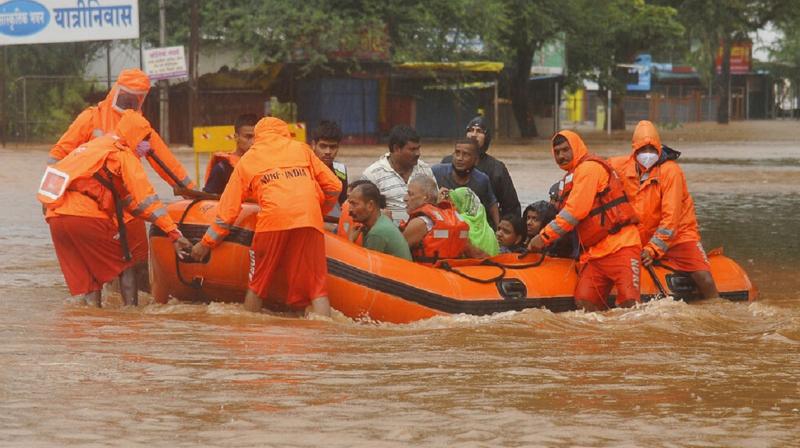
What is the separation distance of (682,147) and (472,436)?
1391 inches

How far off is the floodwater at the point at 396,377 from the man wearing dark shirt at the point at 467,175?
1.43 meters

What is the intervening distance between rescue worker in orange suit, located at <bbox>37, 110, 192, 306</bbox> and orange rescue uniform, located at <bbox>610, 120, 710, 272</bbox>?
10.2ft

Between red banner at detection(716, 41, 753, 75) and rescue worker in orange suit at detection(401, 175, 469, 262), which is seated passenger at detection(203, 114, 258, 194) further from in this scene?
red banner at detection(716, 41, 753, 75)

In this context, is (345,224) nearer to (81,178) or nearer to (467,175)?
(467,175)

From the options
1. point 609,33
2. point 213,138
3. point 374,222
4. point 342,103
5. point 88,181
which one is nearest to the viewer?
point 88,181

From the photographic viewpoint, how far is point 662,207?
10.1 metres

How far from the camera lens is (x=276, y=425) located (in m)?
6.24

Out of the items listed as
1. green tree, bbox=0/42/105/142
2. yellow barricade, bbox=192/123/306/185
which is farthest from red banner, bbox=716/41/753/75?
yellow barricade, bbox=192/123/306/185

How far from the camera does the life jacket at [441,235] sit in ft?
32.4

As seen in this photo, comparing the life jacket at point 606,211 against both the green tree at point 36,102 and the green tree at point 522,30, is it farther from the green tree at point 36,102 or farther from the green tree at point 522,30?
the green tree at point 36,102

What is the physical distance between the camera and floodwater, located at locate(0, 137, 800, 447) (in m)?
6.19

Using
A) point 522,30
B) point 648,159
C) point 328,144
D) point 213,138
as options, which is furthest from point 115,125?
point 522,30

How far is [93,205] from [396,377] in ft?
9.86

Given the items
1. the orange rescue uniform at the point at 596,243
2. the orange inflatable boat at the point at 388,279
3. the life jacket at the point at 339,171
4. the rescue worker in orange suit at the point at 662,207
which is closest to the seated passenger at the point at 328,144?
the life jacket at the point at 339,171
